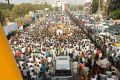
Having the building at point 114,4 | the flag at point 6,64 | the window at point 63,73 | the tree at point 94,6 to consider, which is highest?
the flag at point 6,64

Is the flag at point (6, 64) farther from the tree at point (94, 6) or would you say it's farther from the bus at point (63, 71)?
the tree at point (94, 6)

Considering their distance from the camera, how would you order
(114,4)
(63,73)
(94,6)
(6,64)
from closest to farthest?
(6,64), (63,73), (114,4), (94,6)

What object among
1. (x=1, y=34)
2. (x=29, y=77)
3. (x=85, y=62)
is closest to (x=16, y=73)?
(x=1, y=34)

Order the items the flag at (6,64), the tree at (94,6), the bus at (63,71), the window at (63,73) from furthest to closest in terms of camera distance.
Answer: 1. the tree at (94,6)
2. the window at (63,73)
3. the bus at (63,71)
4. the flag at (6,64)

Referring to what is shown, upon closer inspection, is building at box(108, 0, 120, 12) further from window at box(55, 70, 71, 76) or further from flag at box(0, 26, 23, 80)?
flag at box(0, 26, 23, 80)

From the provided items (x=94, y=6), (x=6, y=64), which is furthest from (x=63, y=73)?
(x=94, y=6)

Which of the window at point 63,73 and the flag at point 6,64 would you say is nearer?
the flag at point 6,64

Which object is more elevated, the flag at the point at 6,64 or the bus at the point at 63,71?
the flag at the point at 6,64

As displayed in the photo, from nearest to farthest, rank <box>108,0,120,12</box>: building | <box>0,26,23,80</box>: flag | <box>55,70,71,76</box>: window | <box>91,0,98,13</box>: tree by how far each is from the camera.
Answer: <box>0,26,23,80</box>: flag
<box>55,70,71,76</box>: window
<box>108,0,120,12</box>: building
<box>91,0,98,13</box>: tree

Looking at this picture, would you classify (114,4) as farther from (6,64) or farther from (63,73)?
(6,64)

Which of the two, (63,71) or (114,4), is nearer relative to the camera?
(63,71)

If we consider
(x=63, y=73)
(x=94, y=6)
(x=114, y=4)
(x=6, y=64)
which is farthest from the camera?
(x=94, y=6)

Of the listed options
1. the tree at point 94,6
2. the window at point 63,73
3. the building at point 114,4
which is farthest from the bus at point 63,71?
the tree at point 94,6

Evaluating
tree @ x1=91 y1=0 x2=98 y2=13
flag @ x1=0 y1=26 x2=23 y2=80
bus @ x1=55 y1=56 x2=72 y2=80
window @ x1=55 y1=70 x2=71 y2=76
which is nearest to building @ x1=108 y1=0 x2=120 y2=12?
tree @ x1=91 y1=0 x2=98 y2=13
